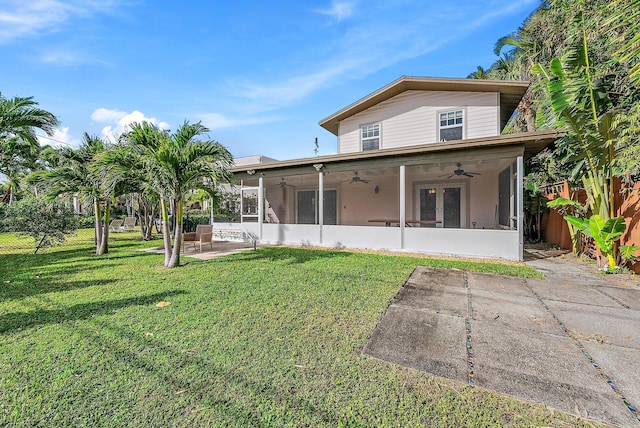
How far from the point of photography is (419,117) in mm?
10875

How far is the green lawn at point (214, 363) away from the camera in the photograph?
1.95 metres

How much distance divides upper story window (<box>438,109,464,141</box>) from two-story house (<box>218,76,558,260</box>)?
36mm

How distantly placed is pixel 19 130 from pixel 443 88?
14546 millimetres

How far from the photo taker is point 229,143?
704 cm

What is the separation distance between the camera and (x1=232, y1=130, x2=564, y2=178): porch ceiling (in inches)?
276

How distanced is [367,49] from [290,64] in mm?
3828

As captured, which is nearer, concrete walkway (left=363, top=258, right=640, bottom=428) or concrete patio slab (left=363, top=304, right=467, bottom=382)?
concrete walkway (left=363, top=258, right=640, bottom=428)

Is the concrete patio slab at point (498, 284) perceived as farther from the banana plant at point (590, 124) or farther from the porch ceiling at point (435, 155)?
the porch ceiling at point (435, 155)

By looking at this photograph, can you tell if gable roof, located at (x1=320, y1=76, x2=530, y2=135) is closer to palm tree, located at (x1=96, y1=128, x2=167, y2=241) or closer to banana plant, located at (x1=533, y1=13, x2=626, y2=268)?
banana plant, located at (x1=533, y1=13, x2=626, y2=268)

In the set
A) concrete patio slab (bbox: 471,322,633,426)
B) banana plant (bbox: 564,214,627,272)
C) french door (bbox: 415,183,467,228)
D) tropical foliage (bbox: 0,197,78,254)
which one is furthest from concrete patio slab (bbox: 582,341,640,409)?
tropical foliage (bbox: 0,197,78,254)

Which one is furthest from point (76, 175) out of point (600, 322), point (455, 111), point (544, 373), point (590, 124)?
point (590, 124)

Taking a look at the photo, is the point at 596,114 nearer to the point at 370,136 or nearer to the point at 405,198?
the point at 405,198

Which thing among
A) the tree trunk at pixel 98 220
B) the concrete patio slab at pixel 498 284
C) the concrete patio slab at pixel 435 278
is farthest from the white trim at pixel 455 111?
the tree trunk at pixel 98 220

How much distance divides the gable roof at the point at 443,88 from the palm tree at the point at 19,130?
33.3 feet
